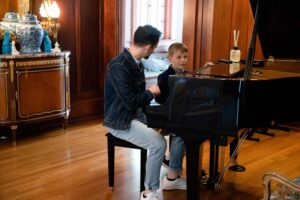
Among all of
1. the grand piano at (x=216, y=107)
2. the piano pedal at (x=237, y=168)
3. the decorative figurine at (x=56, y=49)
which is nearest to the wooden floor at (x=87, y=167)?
the piano pedal at (x=237, y=168)

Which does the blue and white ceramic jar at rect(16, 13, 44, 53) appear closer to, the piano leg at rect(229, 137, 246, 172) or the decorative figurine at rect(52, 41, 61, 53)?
the decorative figurine at rect(52, 41, 61, 53)

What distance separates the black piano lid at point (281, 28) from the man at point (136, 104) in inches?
30.4

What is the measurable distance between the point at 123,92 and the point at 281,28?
48.7 inches

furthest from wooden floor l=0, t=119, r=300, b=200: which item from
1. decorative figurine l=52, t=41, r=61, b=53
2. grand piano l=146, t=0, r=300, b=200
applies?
decorative figurine l=52, t=41, r=61, b=53

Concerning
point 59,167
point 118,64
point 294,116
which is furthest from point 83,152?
point 294,116

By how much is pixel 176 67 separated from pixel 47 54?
1793mm

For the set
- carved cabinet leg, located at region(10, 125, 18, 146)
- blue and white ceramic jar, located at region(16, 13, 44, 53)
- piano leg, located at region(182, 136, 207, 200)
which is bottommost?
carved cabinet leg, located at region(10, 125, 18, 146)

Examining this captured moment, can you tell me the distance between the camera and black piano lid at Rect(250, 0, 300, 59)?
9.39 feet

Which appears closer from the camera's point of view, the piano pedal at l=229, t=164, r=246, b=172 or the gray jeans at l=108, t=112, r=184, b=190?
the gray jeans at l=108, t=112, r=184, b=190

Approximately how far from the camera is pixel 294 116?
2.84 metres

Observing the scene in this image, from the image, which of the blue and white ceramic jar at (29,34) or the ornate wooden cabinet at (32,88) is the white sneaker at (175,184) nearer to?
the ornate wooden cabinet at (32,88)

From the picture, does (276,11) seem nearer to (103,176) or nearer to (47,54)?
(103,176)

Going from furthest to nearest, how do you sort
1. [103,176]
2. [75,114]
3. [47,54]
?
[75,114]
[47,54]
[103,176]

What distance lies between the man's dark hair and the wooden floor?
3.64 ft
